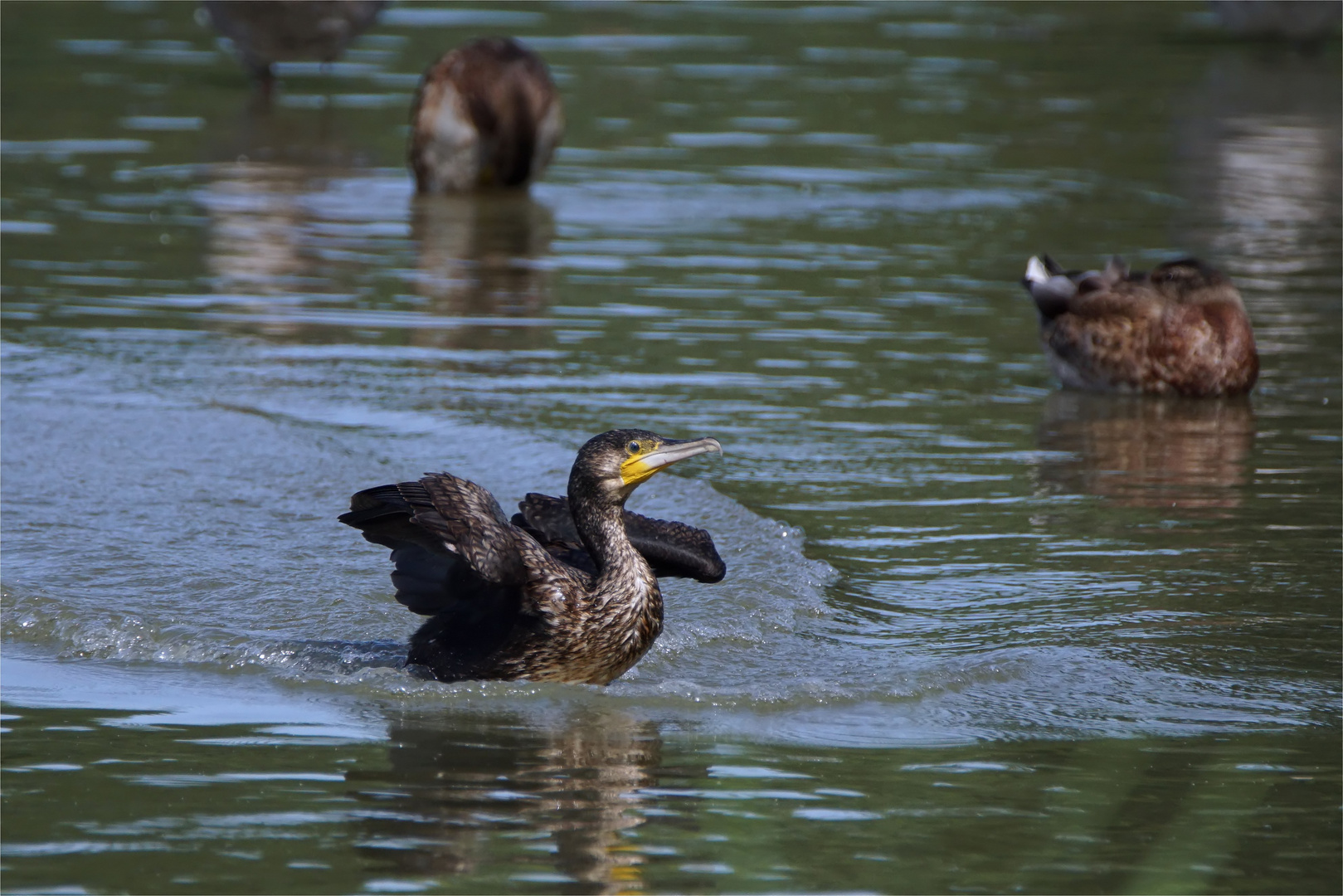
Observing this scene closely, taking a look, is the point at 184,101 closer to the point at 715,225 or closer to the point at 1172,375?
the point at 715,225

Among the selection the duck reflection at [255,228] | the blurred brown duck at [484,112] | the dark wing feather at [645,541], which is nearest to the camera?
the dark wing feather at [645,541]

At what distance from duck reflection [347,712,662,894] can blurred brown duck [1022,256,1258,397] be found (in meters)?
5.22

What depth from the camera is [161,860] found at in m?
4.80

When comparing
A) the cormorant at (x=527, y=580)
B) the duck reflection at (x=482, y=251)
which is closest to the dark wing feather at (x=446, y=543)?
the cormorant at (x=527, y=580)

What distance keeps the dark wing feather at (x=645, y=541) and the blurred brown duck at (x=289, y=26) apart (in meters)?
13.9

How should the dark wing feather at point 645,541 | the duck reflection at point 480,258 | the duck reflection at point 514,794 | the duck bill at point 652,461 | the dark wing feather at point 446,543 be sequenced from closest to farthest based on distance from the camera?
the duck reflection at point 514,794, the dark wing feather at point 446,543, the duck bill at point 652,461, the dark wing feather at point 645,541, the duck reflection at point 480,258

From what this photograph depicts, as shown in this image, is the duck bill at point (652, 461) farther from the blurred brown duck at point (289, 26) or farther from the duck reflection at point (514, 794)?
the blurred brown duck at point (289, 26)

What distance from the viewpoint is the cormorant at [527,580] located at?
6.37 meters

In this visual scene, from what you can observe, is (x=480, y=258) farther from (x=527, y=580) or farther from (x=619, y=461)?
(x=527, y=580)

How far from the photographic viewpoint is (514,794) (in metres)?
5.37

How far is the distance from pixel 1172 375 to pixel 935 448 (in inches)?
71.3

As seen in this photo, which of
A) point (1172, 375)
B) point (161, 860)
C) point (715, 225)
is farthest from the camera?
point (715, 225)

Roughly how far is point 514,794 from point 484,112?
453 inches

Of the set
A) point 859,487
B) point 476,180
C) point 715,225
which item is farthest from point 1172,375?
point 476,180
